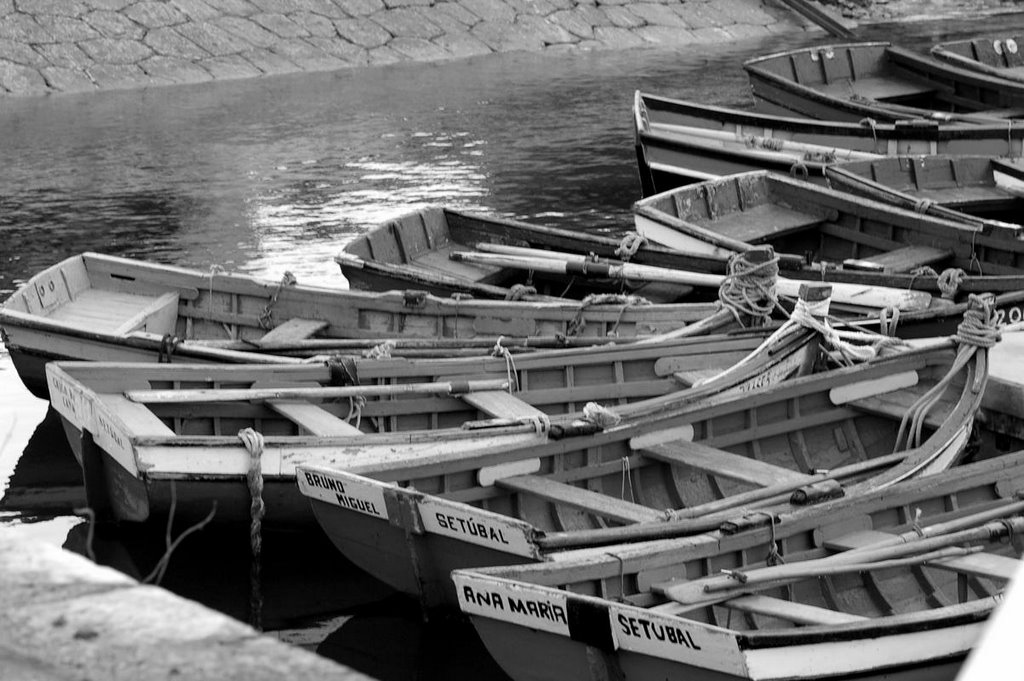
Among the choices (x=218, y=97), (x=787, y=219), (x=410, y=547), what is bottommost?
(x=218, y=97)

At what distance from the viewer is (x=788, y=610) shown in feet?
24.2

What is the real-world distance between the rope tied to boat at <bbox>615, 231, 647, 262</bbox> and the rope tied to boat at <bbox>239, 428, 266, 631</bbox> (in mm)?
5388

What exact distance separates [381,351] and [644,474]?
8.54ft

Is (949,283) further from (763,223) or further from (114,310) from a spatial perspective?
(114,310)

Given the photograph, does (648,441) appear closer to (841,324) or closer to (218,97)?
(841,324)

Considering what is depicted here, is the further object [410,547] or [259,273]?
[259,273]

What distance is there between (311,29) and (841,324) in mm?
23642

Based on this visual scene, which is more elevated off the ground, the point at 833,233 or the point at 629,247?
the point at 629,247

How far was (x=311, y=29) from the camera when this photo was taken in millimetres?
33469

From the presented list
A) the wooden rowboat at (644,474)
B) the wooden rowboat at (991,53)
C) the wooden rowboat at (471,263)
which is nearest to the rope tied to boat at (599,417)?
the wooden rowboat at (644,474)

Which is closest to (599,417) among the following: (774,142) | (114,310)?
(114,310)

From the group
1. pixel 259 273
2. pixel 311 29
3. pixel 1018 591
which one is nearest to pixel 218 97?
pixel 311 29

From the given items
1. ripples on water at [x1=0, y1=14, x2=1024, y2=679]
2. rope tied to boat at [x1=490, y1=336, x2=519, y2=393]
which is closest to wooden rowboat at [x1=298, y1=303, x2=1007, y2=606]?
ripples on water at [x1=0, y1=14, x2=1024, y2=679]

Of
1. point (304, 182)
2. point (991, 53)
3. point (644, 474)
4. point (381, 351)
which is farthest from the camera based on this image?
point (991, 53)
